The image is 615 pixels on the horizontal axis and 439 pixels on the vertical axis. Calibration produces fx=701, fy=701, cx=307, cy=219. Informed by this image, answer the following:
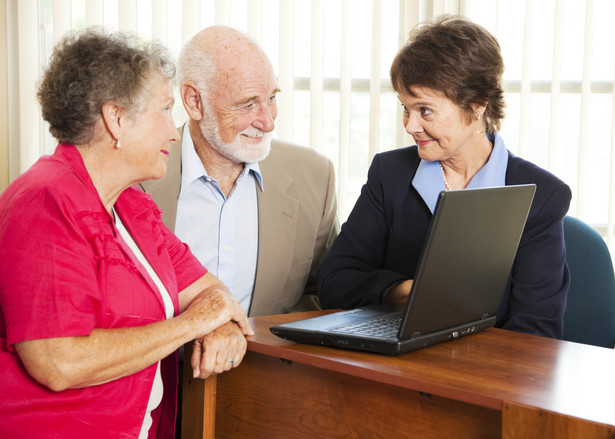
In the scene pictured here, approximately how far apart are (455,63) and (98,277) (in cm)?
100

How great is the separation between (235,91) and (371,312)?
0.85m

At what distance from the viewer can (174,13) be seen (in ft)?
10.6

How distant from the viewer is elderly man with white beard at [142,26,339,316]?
206cm

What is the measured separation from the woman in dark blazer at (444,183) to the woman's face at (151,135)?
59 cm

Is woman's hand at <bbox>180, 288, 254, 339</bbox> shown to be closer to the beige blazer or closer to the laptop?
the laptop

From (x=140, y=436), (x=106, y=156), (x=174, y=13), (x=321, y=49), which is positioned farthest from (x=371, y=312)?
(x=174, y=13)

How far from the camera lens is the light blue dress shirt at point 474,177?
5.94ft

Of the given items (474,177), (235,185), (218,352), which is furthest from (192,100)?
(218,352)

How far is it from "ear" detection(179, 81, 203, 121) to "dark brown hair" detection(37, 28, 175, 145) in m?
0.65

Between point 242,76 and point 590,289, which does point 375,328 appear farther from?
point 242,76

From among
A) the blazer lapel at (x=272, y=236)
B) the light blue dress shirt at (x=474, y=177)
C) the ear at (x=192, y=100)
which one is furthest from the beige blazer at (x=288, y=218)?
the light blue dress shirt at (x=474, y=177)

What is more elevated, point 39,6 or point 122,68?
point 39,6

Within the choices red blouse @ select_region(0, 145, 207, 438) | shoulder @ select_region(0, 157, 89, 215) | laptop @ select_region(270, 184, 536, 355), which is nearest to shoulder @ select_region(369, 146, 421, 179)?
laptop @ select_region(270, 184, 536, 355)

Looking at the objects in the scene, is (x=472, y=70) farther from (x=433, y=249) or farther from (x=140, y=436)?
(x=140, y=436)
